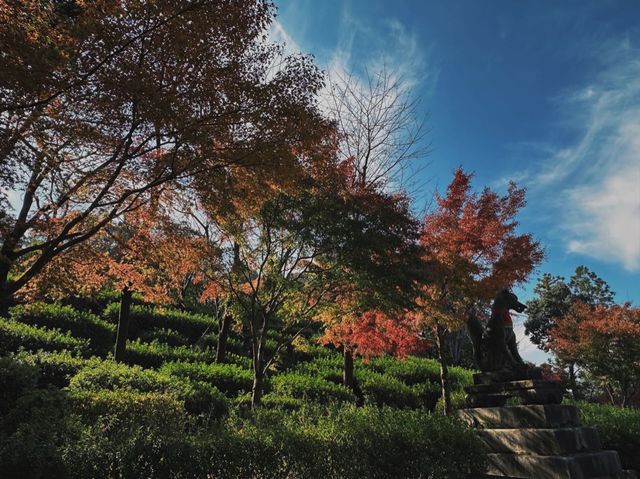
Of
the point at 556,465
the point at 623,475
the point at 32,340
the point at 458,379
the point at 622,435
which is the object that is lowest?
the point at 623,475

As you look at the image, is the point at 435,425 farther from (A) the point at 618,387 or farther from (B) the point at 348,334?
(A) the point at 618,387

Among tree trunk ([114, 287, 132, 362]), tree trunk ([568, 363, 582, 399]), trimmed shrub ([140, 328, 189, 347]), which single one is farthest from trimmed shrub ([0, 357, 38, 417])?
tree trunk ([568, 363, 582, 399])

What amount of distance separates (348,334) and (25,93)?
11.1 meters

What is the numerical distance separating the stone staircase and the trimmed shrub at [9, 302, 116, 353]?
13469 millimetres

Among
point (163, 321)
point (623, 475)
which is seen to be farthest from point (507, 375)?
point (163, 321)

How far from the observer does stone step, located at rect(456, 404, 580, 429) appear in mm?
7773

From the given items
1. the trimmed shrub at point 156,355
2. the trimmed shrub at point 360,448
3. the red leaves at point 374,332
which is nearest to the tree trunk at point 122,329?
the trimmed shrub at point 156,355

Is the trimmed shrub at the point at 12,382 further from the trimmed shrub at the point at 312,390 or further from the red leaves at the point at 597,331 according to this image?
the red leaves at the point at 597,331

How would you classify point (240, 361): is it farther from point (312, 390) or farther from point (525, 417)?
point (525, 417)

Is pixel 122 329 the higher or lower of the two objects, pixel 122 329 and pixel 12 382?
the higher

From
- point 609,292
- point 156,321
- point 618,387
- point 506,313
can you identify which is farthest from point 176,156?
point 609,292

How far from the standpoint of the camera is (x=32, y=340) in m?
13.3

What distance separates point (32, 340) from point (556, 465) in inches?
569

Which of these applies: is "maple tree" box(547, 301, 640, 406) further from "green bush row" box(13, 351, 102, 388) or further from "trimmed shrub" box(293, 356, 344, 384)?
"green bush row" box(13, 351, 102, 388)
